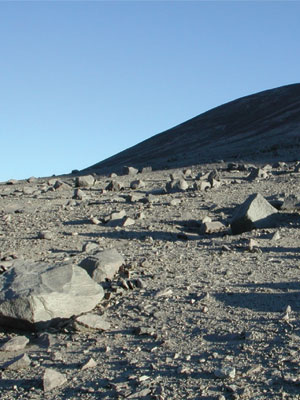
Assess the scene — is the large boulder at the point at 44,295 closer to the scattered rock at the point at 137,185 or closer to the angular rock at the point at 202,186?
the angular rock at the point at 202,186

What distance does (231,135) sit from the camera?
73.0 ft

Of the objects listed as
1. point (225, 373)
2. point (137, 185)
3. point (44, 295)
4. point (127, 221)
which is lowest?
point (225, 373)

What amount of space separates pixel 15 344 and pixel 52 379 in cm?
63

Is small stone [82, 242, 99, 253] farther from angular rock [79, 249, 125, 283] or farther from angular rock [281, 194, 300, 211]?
angular rock [281, 194, 300, 211]

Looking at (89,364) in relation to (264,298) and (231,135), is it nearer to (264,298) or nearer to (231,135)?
(264,298)

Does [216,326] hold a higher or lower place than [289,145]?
lower

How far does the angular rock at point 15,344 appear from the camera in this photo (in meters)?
3.86

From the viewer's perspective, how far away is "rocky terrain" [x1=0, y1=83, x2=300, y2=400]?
3.29 metres

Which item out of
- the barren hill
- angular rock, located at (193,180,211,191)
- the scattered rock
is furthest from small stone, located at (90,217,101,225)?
the barren hill

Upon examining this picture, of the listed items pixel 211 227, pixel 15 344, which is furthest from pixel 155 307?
pixel 211 227

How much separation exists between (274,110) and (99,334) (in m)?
22.2

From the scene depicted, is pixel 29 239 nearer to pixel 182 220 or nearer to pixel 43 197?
pixel 182 220

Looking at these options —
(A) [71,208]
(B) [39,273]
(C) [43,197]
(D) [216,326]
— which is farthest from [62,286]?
(C) [43,197]

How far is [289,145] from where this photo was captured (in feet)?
52.2
